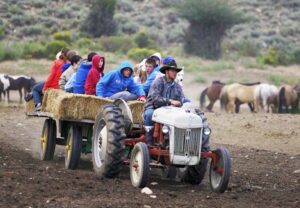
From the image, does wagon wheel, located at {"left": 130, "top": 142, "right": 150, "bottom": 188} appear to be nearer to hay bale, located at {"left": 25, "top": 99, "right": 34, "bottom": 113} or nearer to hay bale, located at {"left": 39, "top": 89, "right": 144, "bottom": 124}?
hay bale, located at {"left": 39, "top": 89, "right": 144, "bottom": 124}

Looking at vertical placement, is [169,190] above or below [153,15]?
below

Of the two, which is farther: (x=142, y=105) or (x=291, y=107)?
(x=291, y=107)

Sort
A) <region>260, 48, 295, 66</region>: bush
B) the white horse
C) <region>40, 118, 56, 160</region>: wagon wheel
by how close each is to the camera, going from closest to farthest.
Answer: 1. <region>40, 118, 56, 160</region>: wagon wheel
2. the white horse
3. <region>260, 48, 295, 66</region>: bush

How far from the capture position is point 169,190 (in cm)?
1116

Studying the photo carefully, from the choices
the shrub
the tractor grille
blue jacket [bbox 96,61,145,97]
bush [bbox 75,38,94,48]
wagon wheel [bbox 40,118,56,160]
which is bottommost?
wagon wheel [bbox 40,118,56,160]

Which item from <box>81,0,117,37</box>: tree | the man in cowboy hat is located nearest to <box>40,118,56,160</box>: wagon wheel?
the man in cowboy hat

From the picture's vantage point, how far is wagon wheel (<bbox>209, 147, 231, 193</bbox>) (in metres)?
10.9

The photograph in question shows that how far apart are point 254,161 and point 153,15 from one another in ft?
203

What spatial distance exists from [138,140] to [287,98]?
24783mm

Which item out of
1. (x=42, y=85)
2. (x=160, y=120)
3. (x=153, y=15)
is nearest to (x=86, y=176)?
(x=160, y=120)

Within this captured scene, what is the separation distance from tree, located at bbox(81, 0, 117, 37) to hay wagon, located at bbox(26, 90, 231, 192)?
53315 millimetres

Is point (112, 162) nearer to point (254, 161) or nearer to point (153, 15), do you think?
point (254, 161)

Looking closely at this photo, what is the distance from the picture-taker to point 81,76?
1443cm

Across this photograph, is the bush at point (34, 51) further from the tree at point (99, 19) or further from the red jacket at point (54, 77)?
the red jacket at point (54, 77)
